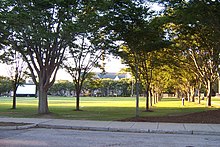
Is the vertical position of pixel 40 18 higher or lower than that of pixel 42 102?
higher

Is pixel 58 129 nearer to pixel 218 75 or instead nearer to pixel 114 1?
pixel 114 1

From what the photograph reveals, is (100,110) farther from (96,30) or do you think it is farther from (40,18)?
(40,18)

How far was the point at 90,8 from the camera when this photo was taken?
→ 19.6m

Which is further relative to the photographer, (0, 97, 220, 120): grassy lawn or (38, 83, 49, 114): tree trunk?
(38, 83, 49, 114): tree trunk

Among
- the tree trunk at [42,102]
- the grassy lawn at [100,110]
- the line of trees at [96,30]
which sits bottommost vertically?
the grassy lawn at [100,110]

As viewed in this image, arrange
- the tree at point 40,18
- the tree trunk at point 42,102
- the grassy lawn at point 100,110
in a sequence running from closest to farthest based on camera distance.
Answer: the tree at point 40,18, the grassy lawn at point 100,110, the tree trunk at point 42,102

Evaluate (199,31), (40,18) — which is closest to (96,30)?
(40,18)

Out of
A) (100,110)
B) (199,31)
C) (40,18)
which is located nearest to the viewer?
(40,18)

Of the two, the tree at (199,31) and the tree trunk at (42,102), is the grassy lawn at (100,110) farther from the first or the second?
the tree at (199,31)

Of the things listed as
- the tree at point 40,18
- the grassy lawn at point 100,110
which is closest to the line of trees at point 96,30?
the tree at point 40,18

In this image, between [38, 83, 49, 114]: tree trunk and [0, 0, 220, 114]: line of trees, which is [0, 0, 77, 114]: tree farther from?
[38, 83, 49, 114]: tree trunk

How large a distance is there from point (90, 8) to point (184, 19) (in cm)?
582

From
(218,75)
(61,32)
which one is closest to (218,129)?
(61,32)

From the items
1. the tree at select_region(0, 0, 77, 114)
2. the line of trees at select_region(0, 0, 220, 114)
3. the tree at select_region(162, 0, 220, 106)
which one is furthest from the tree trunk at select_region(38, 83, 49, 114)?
the tree at select_region(162, 0, 220, 106)
